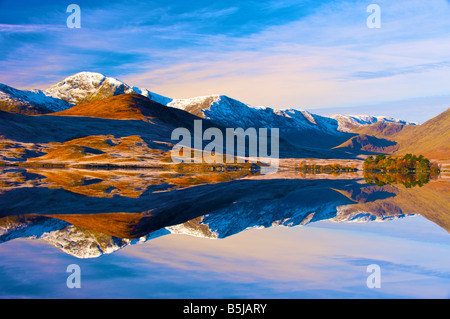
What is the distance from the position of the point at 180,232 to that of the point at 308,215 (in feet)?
36.7

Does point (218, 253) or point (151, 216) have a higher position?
point (151, 216)

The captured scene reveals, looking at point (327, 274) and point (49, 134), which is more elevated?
point (49, 134)

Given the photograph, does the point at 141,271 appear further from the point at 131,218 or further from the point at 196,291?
the point at 131,218

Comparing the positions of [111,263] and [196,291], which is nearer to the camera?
[196,291]

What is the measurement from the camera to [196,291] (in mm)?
11680

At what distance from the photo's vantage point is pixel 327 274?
1363 cm

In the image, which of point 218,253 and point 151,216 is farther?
point 151,216

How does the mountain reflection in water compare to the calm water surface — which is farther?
the mountain reflection in water

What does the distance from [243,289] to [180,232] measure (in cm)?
870

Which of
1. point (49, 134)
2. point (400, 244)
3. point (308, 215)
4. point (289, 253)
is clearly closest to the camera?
point (289, 253)

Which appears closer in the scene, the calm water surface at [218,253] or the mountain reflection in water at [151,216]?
the calm water surface at [218,253]

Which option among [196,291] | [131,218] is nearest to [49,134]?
[131,218]
